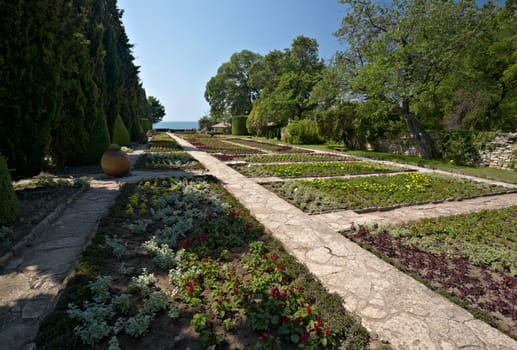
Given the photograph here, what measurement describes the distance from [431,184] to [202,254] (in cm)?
798

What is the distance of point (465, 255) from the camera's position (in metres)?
3.71

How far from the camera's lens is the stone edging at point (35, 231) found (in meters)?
3.26

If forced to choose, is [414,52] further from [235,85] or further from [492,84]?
[235,85]

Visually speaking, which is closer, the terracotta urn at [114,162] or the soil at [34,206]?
the soil at [34,206]

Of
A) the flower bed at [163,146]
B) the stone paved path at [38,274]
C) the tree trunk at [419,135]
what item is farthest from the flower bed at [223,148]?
the stone paved path at [38,274]

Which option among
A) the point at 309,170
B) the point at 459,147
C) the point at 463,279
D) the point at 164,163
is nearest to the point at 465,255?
the point at 463,279

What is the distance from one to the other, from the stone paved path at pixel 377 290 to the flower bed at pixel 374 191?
2.31 feet

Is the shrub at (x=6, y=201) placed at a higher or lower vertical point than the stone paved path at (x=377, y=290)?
higher

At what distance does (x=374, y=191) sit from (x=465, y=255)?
360 cm

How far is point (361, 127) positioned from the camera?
18641 mm

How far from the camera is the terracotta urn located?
8.05 meters

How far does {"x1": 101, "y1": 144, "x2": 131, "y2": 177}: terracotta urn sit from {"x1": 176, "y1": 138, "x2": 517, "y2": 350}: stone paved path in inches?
208

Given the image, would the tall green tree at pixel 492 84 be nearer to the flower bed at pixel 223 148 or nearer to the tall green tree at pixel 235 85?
the flower bed at pixel 223 148

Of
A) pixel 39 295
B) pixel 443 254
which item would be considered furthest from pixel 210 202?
pixel 443 254
